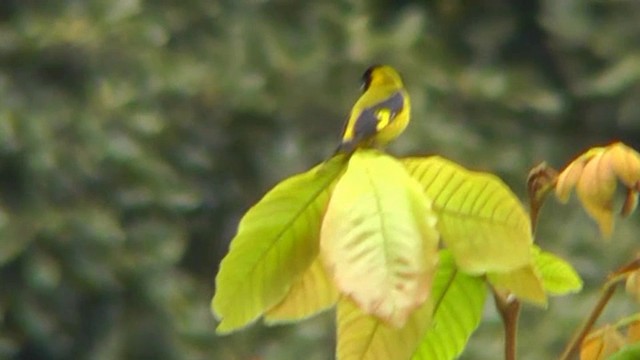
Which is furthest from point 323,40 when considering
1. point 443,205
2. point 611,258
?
point 443,205

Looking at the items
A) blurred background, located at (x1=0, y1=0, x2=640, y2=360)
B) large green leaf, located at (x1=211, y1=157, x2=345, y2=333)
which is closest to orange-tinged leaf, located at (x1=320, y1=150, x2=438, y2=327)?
large green leaf, located at (x1=211, y1=157, x2=345, y2=333)

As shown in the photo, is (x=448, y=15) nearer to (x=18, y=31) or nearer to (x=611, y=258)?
(x=611, y=258)

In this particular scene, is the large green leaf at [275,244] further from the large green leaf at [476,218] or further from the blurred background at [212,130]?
the blurred background at [212,130]

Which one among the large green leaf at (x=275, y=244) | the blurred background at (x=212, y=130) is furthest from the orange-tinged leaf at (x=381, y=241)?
the blurred background at (x=212, y=130)

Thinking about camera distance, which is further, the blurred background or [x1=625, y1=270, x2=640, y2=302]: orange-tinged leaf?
the blurred background

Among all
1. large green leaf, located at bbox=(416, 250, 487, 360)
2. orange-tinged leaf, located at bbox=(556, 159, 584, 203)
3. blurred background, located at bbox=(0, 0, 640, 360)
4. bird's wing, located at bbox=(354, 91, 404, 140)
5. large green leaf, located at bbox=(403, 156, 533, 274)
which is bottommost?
blurred background, located at bbox=(0, 0, 640, 360)

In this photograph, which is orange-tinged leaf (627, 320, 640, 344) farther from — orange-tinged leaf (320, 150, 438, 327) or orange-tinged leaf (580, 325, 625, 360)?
orange-tinged leaf (320, 150, 438, 327)

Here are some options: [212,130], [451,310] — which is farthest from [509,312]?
[212,130]
